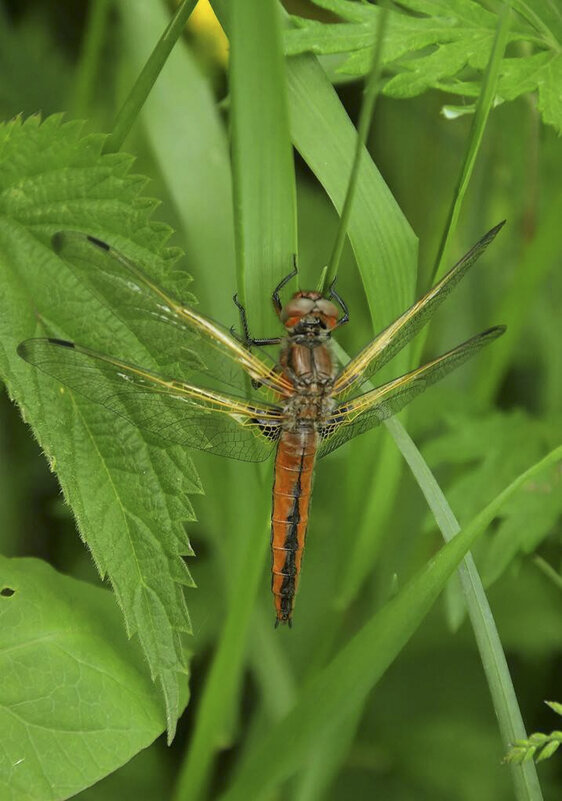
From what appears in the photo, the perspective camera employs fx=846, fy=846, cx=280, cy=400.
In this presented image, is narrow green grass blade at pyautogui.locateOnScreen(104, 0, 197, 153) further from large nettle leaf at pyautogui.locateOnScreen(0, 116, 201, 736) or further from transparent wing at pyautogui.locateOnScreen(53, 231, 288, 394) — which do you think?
transparent wing at pyautogui.locateOnScreen(53, 231, 288, 394)

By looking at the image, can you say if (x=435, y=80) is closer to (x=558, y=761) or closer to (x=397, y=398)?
(x=397, y=398)

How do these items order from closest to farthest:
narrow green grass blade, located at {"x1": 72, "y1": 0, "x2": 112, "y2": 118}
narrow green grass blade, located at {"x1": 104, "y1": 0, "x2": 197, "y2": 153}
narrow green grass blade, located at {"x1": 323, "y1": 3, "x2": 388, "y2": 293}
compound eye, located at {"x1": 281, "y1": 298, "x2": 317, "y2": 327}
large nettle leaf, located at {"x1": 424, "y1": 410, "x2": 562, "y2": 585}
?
1. narrow green grass blade, located at {"x1": 323, "y1": 3, "x2": 388, "y2": 293}
2. narrow green grass blade, located at {"x1": 104, "y1": 0, "x2": 197, "y2": 153}
3. compound eye, located at {"x1": 281, "y1": 298, "x2": 317, "y2": 327}
4. large nettle leaf, located at {"x1": 424, "y1": 410, "x2": 562, "y2": 585}
5. narrow green grass blade, located at {"x1": 72, "y1": 0, "x2": 112, "y2": 118}

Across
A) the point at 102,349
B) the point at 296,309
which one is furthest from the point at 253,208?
the point at 102,349

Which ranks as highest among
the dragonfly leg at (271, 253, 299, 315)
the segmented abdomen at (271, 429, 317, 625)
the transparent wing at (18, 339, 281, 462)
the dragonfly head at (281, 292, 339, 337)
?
the dragonfly leg at (271, 253, 299, 315)

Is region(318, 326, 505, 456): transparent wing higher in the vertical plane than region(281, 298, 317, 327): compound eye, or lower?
lower

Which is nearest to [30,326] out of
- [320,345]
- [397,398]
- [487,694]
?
[320,345]

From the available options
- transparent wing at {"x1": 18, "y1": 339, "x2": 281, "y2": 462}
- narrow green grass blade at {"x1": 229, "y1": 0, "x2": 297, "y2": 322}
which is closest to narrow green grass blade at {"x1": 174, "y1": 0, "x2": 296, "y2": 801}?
narrow green grass blade at {"x1": 229, "y1": 0, "x2": 297, "y2": 322}

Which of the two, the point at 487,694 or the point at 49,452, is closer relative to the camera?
the point at 49,452

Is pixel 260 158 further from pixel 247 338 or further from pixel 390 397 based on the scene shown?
pixel 390 397
